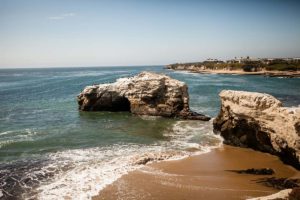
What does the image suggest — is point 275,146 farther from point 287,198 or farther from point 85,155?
point 85,155

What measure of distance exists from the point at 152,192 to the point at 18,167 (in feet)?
30.0

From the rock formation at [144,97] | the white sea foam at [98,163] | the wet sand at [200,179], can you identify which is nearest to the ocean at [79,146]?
the white sea foam at [98,163]

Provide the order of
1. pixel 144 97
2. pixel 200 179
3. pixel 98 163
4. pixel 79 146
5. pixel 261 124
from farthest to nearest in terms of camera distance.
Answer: pixel 144 97 < pixel 79 146 < pixel 261 124 < pixel 98 163 < pixel 200 179

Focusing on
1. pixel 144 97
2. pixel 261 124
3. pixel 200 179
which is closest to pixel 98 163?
pixel 200 179

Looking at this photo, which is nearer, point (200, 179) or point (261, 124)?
point (200, 179)

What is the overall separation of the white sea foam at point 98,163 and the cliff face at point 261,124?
2.16m

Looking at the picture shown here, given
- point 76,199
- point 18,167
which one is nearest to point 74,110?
point 18,167

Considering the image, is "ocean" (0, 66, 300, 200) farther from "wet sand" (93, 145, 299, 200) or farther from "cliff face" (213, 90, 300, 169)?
"cliff face" (213, 90, 300, 169)

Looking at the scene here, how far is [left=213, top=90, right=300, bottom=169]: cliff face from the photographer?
57.1 ft

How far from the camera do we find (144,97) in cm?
3575

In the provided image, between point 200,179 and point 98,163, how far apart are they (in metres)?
6.52

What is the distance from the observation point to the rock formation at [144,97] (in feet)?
112

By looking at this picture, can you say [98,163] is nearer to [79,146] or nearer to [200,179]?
[79,146]

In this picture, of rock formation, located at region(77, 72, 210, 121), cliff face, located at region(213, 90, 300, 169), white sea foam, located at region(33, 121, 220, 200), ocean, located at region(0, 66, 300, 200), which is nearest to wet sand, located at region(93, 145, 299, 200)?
cliff face, located at region(213, 90, 300, 169)
